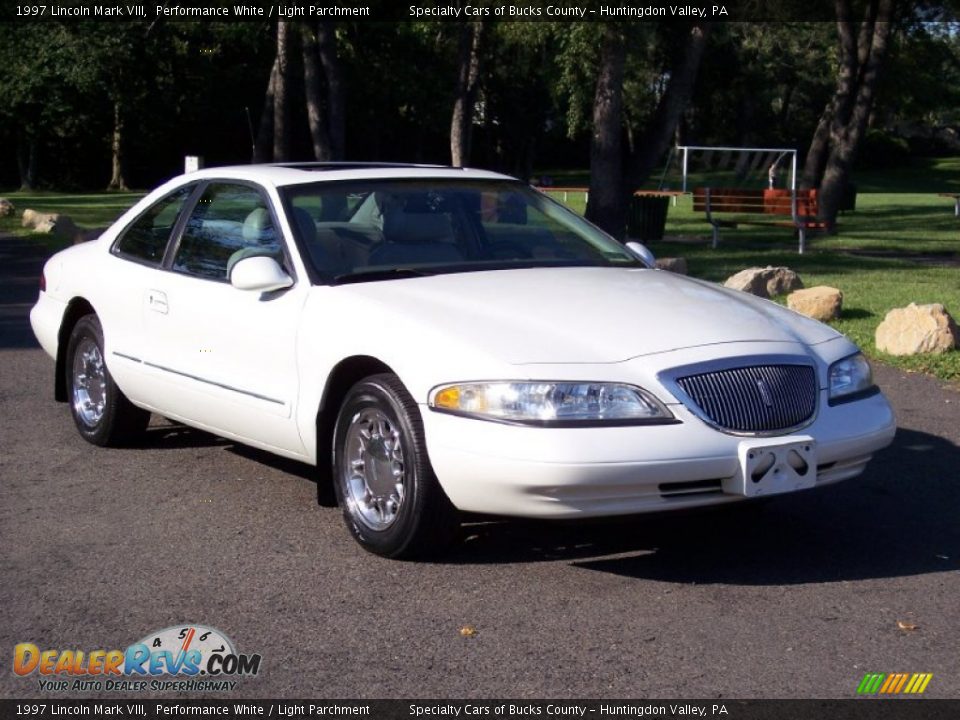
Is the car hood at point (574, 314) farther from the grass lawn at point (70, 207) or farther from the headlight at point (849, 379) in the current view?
the grass lawn at point (70, 207)

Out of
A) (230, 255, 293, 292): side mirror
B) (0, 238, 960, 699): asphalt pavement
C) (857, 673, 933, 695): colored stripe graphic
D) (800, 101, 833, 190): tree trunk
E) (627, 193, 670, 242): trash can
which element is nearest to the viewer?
(857, 673, 933, 695): colored stripe graphic

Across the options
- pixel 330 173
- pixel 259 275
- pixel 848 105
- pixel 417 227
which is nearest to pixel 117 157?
pixel 848 105

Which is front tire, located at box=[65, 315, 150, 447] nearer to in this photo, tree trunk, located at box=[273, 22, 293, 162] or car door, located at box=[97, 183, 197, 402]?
car door, located at box=[97, 183, 197, 402]

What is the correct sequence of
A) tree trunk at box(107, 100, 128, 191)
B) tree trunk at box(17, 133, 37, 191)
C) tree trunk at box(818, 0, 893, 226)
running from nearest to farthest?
tree trunk at box(818, 0, 893, 226) → tree trunk at box(17, 133, 37, 191) → tree trunk at box(107, 100, 128, 191)

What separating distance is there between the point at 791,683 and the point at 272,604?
1.91 meters

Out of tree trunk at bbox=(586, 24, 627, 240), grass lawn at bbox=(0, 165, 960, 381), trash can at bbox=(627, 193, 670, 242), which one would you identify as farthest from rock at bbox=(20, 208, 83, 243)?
trash can at bbox=(627, 193, 670, 242)

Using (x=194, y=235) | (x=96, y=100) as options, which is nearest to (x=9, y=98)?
(x=96, y=100)

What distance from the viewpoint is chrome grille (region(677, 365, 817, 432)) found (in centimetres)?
521

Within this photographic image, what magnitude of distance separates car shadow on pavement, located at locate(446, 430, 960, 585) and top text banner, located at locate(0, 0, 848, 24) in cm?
1292

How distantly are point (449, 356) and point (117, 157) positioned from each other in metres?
43.1

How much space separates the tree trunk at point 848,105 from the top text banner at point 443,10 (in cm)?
152

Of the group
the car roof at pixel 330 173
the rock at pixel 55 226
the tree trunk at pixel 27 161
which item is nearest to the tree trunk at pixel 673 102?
the rock at pixel 55 226

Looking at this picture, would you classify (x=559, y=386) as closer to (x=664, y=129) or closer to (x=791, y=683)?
(x=791, y=683)

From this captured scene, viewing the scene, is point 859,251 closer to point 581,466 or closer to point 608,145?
point 608,145
